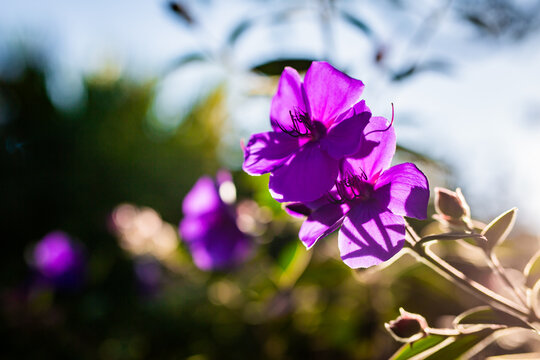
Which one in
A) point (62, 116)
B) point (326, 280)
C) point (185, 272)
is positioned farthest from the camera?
point (62, 116)

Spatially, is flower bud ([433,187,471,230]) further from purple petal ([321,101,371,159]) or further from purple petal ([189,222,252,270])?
purple petal ([189,222,252,270])

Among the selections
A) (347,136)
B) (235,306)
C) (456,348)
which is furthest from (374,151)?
(235,306)

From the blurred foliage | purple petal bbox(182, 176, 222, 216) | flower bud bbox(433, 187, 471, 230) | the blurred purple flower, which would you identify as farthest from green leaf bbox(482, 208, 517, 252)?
the blurred purple flower

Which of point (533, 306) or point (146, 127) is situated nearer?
point (533, 306)

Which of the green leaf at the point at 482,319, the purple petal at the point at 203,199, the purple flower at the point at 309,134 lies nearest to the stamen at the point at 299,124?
the purple flower at the point at 309,134

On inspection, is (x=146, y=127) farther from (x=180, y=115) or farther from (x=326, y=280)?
(x=326, y=280)

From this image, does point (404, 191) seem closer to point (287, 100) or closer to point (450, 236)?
point (450, 236)

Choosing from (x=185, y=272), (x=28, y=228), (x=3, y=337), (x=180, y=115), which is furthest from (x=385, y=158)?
(x=180, y=115)
